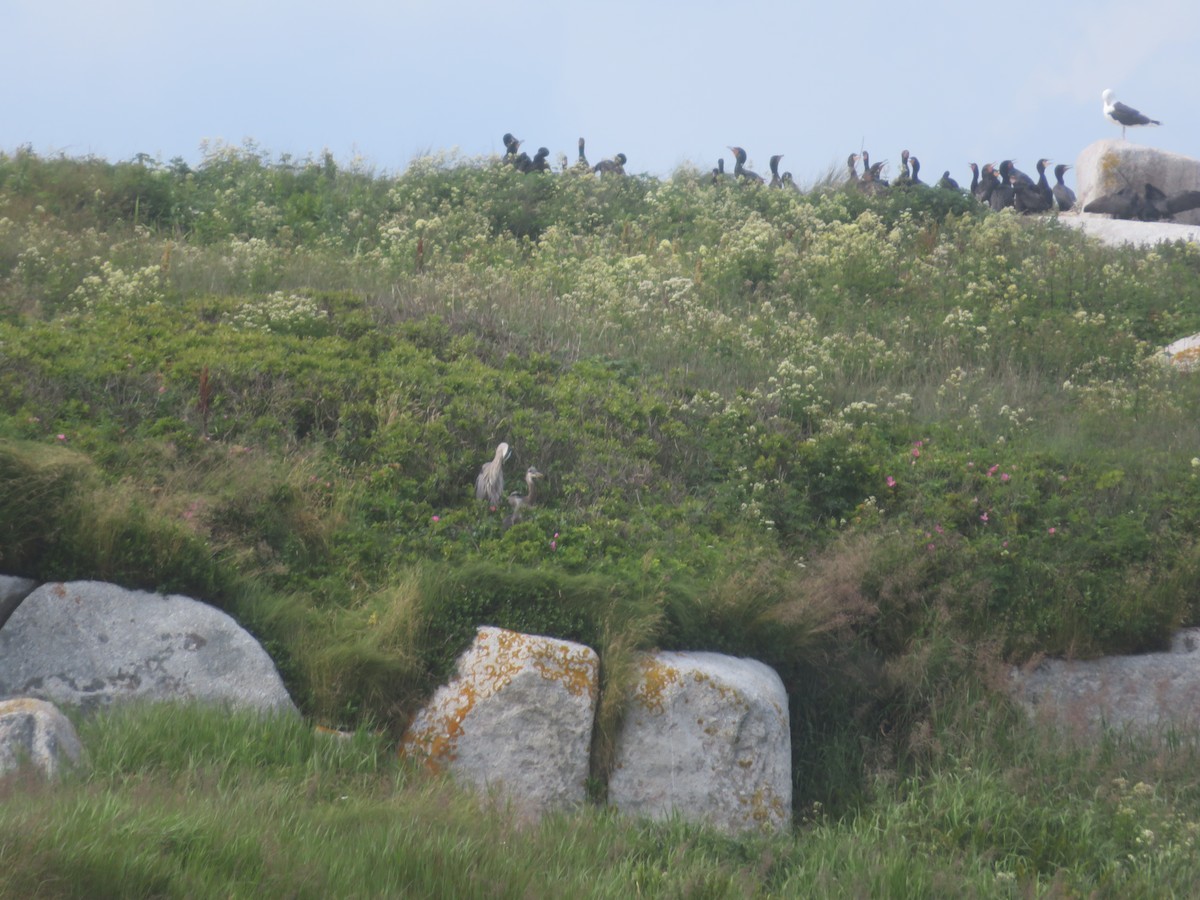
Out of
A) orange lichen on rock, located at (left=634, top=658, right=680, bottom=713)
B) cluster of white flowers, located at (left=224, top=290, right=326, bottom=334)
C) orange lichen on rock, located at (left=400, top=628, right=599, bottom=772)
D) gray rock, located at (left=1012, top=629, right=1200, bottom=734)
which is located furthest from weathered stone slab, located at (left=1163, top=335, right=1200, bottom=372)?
orange lichen on rock, located at (left=400, top=628, right=599, bottom=772)

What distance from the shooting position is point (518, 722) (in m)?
7.17

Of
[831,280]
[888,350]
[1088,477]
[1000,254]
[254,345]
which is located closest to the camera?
[1088,477]

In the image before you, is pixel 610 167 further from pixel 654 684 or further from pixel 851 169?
pixel 654 684

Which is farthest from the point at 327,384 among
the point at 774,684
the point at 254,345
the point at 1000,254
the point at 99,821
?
the point at 1000,254

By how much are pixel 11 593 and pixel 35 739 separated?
191 cm

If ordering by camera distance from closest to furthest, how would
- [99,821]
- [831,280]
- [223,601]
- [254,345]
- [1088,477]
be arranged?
[99,821]
[223,601]
[1088,477]
[254,345]
[831,280]

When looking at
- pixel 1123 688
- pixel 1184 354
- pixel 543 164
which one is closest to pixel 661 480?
pixel 1123 688

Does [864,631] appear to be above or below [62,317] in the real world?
below

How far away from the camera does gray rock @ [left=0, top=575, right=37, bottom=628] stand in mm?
7215

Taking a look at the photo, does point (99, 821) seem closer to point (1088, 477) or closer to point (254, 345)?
point (254, 345)

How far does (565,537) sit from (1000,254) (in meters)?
11.3

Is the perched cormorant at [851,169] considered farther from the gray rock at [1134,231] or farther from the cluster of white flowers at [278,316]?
the cluster of white flowers at [278,316]

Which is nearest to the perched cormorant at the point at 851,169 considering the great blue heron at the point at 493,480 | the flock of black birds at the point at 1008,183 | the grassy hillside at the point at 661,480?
the flock of black birds at the point at 1008,183

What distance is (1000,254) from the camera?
17891 millimetres
